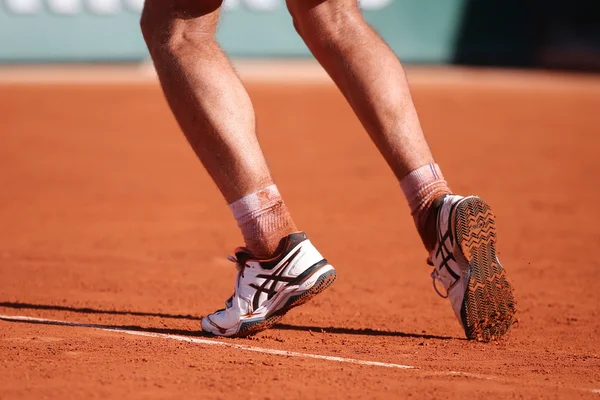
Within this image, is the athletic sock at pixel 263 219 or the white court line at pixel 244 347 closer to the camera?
the white court line at pixel 244 347

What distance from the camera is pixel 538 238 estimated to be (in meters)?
4.59

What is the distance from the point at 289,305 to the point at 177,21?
0.79 meters

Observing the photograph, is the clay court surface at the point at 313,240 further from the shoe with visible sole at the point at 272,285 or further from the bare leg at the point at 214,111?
the bare leg at the point at 214,111

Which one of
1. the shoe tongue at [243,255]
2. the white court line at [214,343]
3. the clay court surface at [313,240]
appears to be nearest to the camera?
the clay court surface at [313,240]

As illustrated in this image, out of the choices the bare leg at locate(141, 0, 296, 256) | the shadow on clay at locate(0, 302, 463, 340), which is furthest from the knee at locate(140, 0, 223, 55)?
the shadow on clay at locate(0, 302, 463, 340)

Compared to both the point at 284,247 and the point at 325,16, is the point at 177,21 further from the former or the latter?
the point at 284,247

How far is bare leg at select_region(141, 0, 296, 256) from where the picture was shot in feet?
8.22

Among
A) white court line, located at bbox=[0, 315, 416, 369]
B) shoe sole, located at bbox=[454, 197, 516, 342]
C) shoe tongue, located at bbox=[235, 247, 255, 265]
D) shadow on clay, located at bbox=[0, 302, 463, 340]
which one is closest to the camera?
white court line, located at bbox=[0, 315, 416, 369]

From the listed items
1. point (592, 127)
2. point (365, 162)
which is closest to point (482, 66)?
→ point (592, 127)

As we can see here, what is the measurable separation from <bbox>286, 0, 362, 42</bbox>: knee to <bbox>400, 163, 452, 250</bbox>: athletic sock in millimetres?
442

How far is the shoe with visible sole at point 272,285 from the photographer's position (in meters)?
2.51

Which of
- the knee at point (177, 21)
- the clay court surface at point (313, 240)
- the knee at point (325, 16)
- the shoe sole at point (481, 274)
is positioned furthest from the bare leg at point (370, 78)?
the clay court surface at point (313, 240)

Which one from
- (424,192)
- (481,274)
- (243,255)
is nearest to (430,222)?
(424,192)

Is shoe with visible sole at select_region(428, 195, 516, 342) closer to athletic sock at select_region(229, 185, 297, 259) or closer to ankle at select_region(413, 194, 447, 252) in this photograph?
ankle at select_region(413, 194, 447, 252)
